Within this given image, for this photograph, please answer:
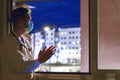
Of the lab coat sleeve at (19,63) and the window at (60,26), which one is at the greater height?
the window at (60,26)

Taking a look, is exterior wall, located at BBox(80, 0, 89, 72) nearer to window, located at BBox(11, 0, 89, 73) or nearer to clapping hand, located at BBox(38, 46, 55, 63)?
window, located at BBox(11, 0, 89, 73)

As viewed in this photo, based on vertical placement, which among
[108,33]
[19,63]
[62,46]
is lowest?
[19,63]

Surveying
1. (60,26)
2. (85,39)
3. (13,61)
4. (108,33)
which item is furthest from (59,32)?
(13,61)

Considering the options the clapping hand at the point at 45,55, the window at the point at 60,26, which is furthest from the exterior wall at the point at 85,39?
the clapping hand at the point at 45,55

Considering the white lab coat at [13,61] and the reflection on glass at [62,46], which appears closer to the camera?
the white lab coat at [13,61]

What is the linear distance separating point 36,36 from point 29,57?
0.45m

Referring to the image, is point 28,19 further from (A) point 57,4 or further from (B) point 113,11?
(B) point 113,11

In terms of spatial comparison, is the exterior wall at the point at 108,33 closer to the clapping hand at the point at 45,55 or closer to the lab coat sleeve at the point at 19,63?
the clapping hand at the point at 45,55

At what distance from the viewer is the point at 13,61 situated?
6.66 feet

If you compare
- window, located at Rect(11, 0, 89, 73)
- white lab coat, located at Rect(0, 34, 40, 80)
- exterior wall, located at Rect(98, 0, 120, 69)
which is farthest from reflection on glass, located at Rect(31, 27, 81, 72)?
white lab coat, located at Rect(0, 34, 40, 80)

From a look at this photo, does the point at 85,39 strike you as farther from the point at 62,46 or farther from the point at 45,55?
the point at 45,55

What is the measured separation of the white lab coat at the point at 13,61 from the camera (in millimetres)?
2014

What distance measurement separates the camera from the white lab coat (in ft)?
6.61

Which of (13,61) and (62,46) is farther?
(62,46)
